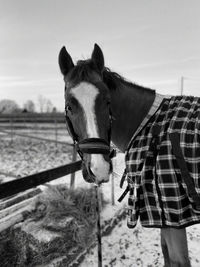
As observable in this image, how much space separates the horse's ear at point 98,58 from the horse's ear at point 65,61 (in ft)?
0.69

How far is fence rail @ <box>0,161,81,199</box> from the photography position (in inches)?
113

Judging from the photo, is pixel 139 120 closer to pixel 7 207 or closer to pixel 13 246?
pixel 13 246

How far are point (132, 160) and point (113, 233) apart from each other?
212 centimetres

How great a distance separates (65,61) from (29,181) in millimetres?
1606

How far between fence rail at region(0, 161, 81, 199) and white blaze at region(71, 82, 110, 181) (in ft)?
4.44

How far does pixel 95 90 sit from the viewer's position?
2.05 m

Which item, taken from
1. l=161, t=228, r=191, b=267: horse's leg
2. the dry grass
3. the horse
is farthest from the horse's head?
the dry grass

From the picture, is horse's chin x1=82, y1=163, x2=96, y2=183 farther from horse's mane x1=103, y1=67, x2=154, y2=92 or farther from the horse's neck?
horse's mane x1=103, y1=67, x2=154, y2=92

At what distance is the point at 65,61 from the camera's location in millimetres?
2295

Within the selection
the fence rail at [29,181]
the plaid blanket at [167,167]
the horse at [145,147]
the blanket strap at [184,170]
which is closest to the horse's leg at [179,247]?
the horse at [145,147]

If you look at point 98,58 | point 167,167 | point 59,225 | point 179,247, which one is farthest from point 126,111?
point 59,225

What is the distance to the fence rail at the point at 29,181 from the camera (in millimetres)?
2861

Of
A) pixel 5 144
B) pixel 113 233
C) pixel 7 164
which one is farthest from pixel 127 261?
pixel 5 144

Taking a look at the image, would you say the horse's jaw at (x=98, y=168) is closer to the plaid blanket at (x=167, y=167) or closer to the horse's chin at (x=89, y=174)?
the horse's chin at (x=89, y=174)
